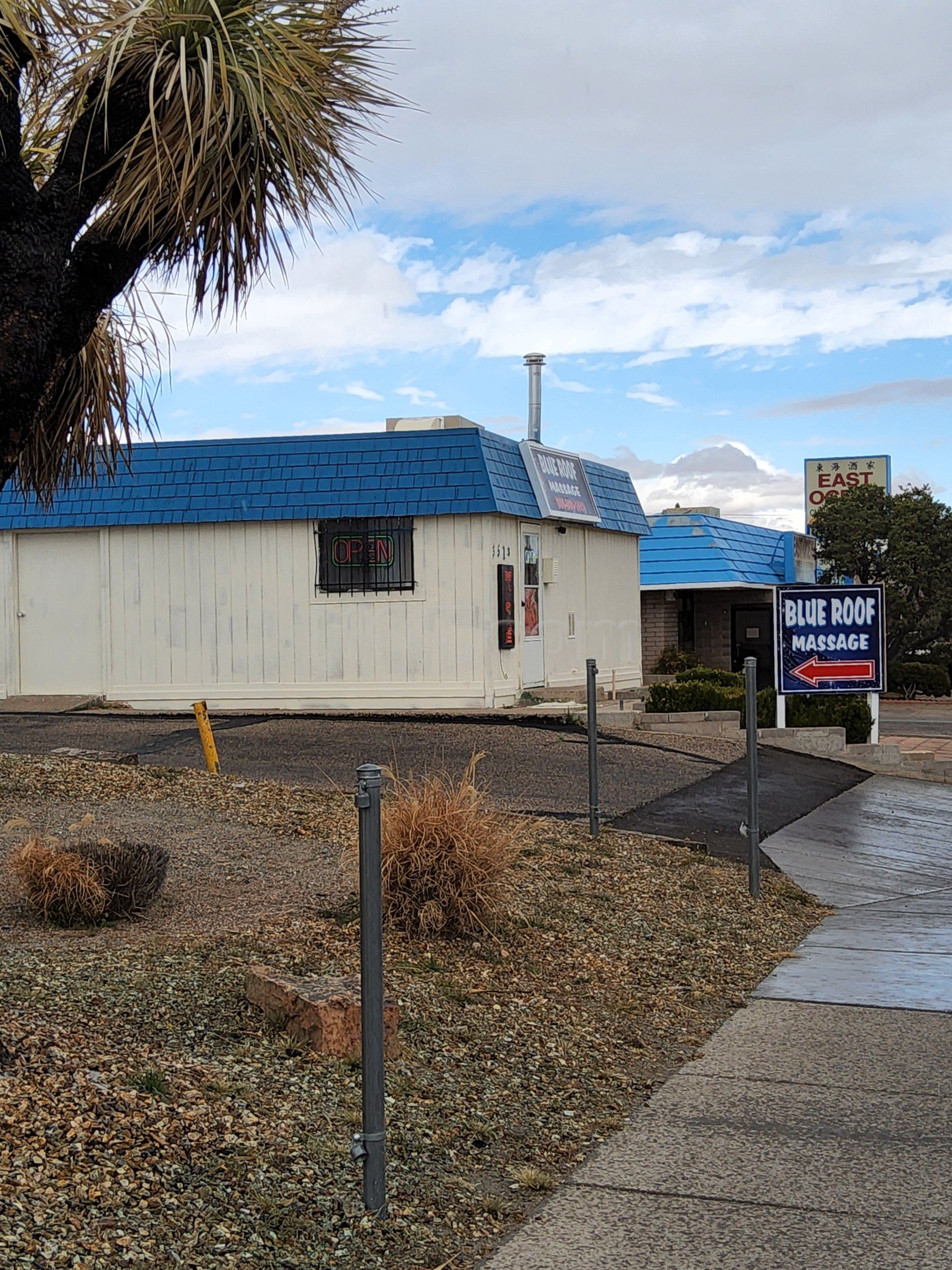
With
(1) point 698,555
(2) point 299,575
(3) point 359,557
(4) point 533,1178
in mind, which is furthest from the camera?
(1) point 698,555

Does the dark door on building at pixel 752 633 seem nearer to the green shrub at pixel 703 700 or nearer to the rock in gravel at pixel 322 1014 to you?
the green shrub at pixel 703 700

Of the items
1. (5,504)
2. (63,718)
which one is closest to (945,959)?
(63,718)

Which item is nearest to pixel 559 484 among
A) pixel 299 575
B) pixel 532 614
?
pixel 532 614

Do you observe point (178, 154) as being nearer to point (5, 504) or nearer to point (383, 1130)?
point (383, 1130)

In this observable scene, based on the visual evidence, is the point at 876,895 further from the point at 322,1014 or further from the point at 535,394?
the point at 535,394

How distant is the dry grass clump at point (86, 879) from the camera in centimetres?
674

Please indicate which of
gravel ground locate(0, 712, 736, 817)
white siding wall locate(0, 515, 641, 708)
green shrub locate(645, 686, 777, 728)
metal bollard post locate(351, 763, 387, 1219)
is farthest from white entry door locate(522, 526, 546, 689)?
metal bollard post locate(351, 763, 387, 1219)

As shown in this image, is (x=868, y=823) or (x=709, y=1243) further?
(x=868, y=823)

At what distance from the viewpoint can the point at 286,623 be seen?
19.9m

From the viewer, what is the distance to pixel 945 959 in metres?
7.73

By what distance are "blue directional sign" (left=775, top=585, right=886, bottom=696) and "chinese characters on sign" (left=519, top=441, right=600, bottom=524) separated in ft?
14.0

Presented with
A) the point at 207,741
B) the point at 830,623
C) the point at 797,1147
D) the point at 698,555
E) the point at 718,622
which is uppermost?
the point at 698,555

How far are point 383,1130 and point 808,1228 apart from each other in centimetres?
126

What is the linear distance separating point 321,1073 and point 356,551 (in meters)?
15.0
